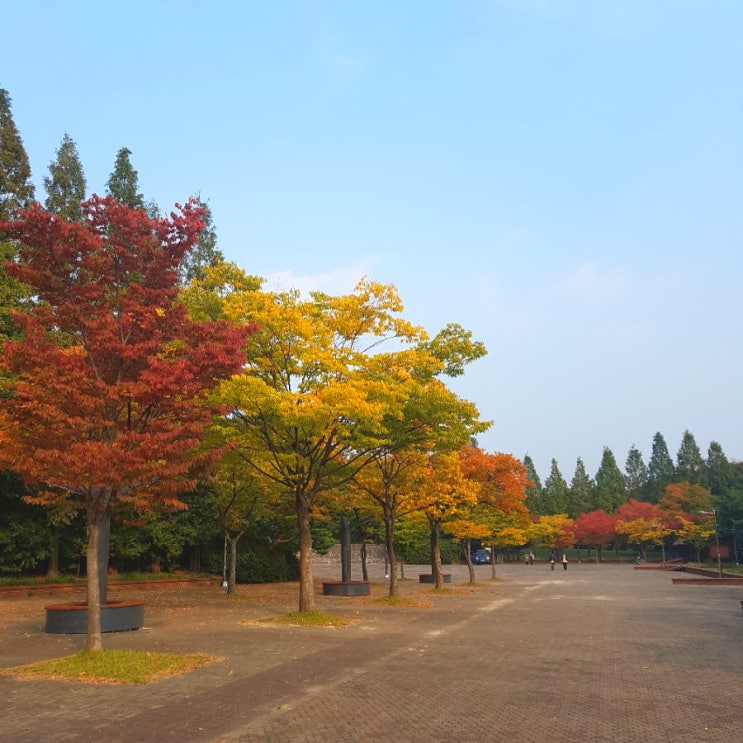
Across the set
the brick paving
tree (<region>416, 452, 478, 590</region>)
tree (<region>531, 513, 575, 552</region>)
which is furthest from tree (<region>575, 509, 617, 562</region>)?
the brick paving

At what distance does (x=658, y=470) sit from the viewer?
110000 millimetres

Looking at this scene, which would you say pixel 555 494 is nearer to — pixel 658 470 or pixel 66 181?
pixel 658 470

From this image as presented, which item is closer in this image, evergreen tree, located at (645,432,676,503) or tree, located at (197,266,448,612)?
tree, located at (197,266,448,612)

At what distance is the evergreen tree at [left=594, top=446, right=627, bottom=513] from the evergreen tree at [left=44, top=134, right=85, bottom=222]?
72834 millimetres

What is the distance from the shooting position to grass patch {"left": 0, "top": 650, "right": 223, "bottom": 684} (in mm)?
9477

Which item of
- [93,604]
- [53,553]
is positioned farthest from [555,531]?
[93,604]

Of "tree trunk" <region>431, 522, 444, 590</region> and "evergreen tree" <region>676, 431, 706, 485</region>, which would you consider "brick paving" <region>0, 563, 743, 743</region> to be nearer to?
"tree trunk" <region>431, 522, 444, 590</region>

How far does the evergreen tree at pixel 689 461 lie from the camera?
309ft

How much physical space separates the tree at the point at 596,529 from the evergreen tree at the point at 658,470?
2340 centimetres

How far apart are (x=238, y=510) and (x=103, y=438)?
55.1 feet

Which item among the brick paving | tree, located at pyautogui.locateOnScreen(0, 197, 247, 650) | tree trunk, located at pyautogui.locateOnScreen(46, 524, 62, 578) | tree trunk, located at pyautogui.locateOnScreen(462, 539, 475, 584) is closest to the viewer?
the brick paving

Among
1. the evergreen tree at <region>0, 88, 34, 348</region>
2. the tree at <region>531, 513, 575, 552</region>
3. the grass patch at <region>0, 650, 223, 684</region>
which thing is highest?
the evergreen tree at <region>0, 88, 34, 348</region>

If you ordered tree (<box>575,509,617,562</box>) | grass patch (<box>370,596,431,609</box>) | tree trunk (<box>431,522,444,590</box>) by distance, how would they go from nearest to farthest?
1. grass patch (<box>370,596,431,609</box>)
2. tree trunk (<box>431,522,444,590</box>)
3. tree (<box>575,509,617,562</box>)

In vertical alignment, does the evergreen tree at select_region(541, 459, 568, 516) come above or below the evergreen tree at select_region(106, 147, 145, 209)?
below
